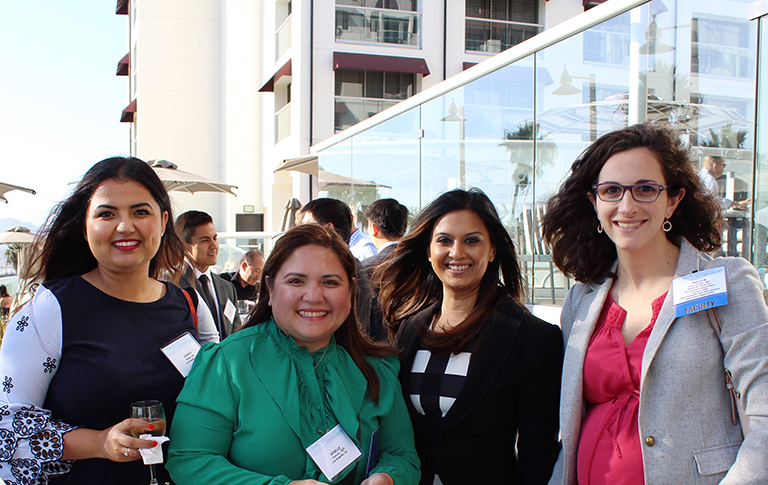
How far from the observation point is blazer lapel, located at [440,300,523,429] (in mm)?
2123

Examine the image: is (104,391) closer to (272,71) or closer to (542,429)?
(542,429)

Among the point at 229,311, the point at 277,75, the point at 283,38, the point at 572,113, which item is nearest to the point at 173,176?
the point at 229,311

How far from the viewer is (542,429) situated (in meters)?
2.11

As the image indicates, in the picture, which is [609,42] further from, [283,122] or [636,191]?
[283,122]

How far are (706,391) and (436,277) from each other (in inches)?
47.6

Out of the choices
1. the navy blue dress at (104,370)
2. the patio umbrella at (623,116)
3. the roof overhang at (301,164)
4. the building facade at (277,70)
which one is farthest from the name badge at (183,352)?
the roof overhang at (301,164)

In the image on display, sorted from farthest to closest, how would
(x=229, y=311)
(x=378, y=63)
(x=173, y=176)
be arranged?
(x=378, y=63)
(x=173, y=176)
(x=229, y=311)

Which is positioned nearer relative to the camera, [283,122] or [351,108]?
[351,108]

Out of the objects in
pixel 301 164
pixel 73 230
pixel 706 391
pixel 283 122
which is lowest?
pixel 706 391

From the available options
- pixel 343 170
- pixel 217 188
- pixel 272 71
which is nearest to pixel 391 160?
pixel 343 170

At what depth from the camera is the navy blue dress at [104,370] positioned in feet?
6.08

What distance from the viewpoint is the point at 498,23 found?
1720 centimetres

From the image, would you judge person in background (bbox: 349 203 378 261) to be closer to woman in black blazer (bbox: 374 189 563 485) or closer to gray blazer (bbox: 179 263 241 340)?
gray blazer (bbox: 179 263 241 340)

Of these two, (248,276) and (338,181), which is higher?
(338,181)
